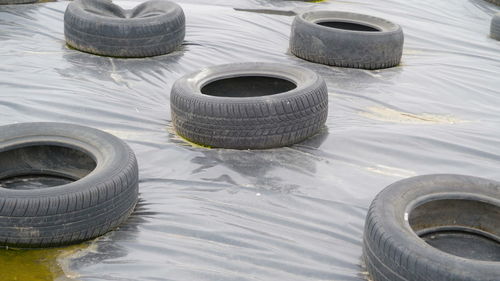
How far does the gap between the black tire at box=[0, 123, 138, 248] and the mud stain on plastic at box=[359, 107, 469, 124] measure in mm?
2325

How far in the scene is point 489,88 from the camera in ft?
20.6

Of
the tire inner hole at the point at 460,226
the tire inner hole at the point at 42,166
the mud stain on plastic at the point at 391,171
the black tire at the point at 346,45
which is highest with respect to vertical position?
the black tire at the point at 346,45

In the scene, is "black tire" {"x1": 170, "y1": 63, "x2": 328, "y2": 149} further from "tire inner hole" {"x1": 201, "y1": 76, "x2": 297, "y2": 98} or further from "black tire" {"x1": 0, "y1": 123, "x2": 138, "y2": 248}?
"black tire" {"x1": 0, "y1": 123, "x2": 138, "y2": 248}

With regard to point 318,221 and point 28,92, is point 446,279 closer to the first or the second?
point 318,221

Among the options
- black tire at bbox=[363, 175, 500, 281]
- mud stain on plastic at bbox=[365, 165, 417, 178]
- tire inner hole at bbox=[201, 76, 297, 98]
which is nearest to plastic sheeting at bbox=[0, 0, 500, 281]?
mud stain on plastic at bbox=[365, 165, 417, 178]

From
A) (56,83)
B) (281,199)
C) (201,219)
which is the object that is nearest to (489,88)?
(281,199)

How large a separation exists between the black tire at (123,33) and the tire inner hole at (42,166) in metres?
2.56

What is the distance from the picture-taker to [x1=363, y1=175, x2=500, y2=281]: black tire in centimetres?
319

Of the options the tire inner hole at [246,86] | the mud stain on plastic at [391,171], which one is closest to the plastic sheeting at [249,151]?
the mud stain on plastic at [391,171]

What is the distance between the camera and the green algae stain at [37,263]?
3.50 m

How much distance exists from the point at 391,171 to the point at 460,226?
897 millimetres

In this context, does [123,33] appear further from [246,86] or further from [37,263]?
[37,263]

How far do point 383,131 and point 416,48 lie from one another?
2.76 m

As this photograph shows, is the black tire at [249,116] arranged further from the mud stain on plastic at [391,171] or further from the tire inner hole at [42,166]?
the tire inner hole at [42,166]
